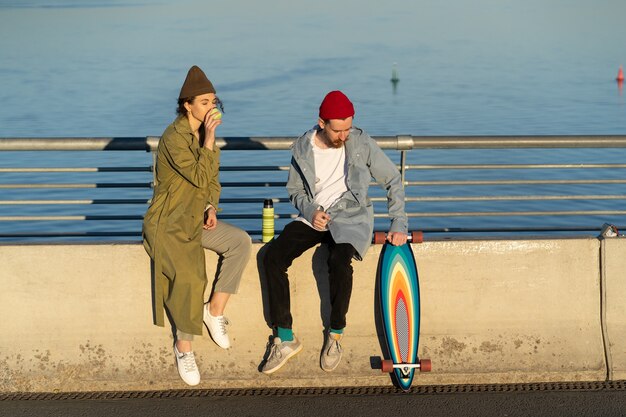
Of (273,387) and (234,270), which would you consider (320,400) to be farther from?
(234,270)

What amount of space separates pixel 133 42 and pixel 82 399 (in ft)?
196

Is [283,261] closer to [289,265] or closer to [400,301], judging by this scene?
[289,265]

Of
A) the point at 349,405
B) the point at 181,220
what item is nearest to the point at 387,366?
the point at 349,405

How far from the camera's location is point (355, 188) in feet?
24.4

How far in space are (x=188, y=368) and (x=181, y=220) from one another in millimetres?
1024

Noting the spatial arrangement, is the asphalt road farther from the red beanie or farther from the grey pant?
the red beanie

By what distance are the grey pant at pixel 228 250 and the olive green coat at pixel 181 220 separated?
0.31ft

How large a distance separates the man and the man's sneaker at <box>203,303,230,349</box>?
0.34 metres

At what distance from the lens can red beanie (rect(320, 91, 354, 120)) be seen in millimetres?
7199

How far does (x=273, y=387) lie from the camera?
7617mm

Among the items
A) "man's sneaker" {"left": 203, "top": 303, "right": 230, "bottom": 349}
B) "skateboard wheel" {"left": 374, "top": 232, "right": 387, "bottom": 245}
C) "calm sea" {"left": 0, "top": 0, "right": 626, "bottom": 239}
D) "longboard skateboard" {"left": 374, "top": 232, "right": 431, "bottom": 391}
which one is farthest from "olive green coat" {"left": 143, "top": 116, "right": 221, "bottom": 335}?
"calm sea" {"left": 0, "top": 0, "right": 626, "bottom": 239}

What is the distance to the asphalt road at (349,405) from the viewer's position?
7.05 m

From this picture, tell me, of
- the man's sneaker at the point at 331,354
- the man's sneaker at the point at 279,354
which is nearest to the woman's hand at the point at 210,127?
the man's sneaker at the point at 279,354

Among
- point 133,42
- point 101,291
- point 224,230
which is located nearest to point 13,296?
point 101,291
